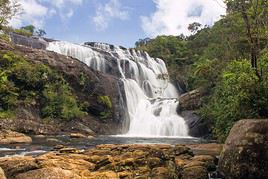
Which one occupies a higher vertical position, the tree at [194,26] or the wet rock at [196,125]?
the tree at [194,26]

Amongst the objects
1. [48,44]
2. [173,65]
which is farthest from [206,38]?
[48,44]

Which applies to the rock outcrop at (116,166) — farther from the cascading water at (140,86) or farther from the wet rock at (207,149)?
the cascading water at (140,86)

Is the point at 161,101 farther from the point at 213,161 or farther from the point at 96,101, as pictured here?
the point at 213,161

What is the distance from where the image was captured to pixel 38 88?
113 feet

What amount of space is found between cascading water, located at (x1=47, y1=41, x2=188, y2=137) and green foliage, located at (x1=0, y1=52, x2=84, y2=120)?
7222 mm

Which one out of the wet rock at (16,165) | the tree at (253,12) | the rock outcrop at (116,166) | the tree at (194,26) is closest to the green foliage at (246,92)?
the tree at (253,12)

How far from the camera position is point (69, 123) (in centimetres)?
3291

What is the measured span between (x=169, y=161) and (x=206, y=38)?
4964 cm

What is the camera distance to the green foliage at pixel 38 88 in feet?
108

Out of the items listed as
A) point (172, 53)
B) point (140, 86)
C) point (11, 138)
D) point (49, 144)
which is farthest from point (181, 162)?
point (172, 53)

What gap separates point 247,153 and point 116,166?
14.4 ft

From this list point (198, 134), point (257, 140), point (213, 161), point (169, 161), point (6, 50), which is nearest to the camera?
point (257, 140)

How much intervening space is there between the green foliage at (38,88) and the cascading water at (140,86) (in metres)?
7.22

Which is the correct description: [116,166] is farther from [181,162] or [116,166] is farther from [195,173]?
[195,173]
